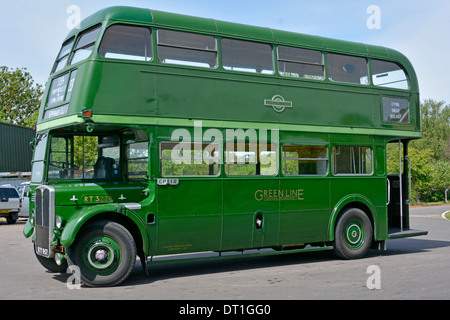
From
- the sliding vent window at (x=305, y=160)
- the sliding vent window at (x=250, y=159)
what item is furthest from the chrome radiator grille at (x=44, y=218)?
the sliding vent window at (x=305, y=160)

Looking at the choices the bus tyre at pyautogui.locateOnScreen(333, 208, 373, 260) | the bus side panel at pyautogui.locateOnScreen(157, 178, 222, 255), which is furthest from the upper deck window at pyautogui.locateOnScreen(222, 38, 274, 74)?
the bus tyre at pyautogui.locateOnScreen(333, 208, 373, 260)

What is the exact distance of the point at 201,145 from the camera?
10422 millimetres

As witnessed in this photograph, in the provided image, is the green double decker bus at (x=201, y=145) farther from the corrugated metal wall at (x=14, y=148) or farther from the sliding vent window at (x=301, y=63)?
the corrugated metal wall at (x=14, y=148)

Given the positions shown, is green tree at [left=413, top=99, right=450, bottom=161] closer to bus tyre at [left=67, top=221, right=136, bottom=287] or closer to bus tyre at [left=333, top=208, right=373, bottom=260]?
bus tyre at [left=333, top=208, right=373, bottom=260]

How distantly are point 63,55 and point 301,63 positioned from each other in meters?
4.65

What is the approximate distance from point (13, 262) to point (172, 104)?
5.61 meters

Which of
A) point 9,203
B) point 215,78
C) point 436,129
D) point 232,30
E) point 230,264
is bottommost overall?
point 230,264

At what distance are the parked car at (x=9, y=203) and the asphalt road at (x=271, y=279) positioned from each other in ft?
45.2

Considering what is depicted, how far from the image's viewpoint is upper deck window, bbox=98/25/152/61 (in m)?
9.59

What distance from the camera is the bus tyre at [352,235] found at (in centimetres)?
1215

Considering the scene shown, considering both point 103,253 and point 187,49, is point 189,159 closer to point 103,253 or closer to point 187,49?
point 187,49

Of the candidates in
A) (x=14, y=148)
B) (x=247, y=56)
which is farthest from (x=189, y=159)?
(x=14, y=148)

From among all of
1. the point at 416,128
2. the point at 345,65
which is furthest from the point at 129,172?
the point at 416,128
